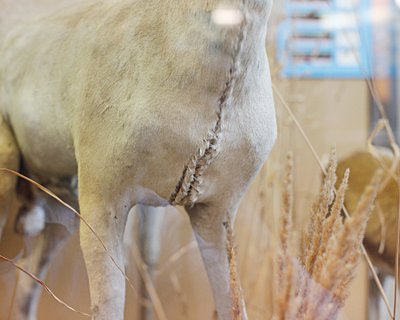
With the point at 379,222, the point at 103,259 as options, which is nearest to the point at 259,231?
the point at 379,222

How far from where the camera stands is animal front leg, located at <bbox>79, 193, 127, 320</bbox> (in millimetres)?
627

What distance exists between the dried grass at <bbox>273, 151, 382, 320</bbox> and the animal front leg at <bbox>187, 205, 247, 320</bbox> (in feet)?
0.45

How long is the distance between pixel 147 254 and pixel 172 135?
1.94 ft

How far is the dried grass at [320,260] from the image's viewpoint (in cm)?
44

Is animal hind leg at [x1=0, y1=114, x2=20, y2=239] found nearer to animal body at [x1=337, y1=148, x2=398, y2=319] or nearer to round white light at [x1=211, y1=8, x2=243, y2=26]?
round white light at [x1=211, y1=8, x2=243, y2=26]

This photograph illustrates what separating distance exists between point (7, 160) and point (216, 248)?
274 mm

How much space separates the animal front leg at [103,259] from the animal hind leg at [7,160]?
15cm

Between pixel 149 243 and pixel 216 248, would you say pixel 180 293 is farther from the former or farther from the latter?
pixel 216 248

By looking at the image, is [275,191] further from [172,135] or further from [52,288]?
[172,135]

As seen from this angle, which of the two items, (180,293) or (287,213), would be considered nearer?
(287,213)

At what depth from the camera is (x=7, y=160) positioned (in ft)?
2.43

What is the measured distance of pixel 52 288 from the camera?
783mm

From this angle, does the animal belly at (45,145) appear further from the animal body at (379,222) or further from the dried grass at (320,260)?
the animal body at (379,222)

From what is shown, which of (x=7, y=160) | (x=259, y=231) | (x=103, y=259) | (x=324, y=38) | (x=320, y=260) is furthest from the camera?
(x=324, y=38)
